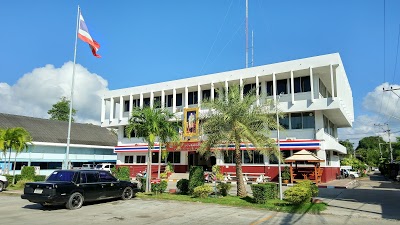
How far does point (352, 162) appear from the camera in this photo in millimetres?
55281

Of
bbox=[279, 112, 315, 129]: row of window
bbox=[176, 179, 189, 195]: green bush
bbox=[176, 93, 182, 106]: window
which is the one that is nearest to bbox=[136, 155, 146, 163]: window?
bbox=[176, 93, 182, 106]: window

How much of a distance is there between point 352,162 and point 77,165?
44.4 m

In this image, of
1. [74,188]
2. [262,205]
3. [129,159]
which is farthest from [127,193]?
[129,159]

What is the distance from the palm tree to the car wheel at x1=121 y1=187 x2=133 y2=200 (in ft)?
13.6

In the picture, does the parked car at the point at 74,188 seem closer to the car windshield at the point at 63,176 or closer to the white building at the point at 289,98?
the car windshield at the point at 63,176

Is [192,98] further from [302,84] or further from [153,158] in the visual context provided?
[302,84]

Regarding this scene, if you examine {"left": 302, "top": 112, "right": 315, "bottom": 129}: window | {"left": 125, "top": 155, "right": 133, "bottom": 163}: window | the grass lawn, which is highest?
{"left": 302, "top": 112, "right": 315, "bottom": 129}: window

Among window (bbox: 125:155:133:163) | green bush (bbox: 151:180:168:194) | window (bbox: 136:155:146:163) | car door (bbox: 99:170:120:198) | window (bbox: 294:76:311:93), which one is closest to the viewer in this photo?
car door (bbox: 99:170:120:198)

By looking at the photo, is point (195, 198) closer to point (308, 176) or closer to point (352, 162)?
point (308, 176)

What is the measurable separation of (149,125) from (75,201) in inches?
239

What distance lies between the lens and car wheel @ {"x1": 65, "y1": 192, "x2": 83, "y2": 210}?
13273 millimetres

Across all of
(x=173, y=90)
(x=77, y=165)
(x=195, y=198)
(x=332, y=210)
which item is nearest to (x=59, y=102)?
(x=77, y=165)

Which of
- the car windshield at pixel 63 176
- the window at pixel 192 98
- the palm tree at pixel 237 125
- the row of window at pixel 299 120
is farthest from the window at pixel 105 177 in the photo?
the window at pixel 192 98

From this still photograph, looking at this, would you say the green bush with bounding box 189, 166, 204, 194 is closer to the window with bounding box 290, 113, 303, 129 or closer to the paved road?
the paved road
